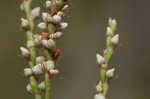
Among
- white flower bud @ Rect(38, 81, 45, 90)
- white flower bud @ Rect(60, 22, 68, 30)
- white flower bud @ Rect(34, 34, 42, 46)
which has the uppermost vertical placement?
white flower bud @ Rect(60, 22, 68, 30)

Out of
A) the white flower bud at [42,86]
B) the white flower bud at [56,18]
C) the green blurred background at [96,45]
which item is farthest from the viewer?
the green blurred background at [96,45]

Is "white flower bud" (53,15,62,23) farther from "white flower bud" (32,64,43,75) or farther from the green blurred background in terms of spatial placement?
the green blurred background

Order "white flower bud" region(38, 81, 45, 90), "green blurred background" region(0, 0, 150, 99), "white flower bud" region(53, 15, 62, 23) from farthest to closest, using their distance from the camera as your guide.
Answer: "green blurred background" region(0, 0, 150, 99)
"white flower bud" region(38, 81, 45, 90)
"white flower bud" region(53, 15, 62, 23)

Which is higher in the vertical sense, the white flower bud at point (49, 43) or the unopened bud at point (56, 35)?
the unopened bud at point (56, 35)

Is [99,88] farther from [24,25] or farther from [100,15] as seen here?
[100,15]

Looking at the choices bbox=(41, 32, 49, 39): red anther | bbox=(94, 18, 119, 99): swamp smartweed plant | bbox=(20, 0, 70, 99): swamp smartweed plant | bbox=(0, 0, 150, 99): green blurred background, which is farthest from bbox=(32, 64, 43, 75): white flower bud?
bbox=(0, 0, 150, 99): green blurred background

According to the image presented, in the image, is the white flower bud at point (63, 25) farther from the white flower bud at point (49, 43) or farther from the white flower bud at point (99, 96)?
the white flower bud at point (99, 96)

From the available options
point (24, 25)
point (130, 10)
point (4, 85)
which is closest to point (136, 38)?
point (130, 10)

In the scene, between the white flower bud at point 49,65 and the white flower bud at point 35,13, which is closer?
the white flower bud at point 49,65

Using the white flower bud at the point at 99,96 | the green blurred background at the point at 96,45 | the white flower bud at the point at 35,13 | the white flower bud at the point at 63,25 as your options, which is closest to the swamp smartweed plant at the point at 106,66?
the white flower bud at the point at 99,96
